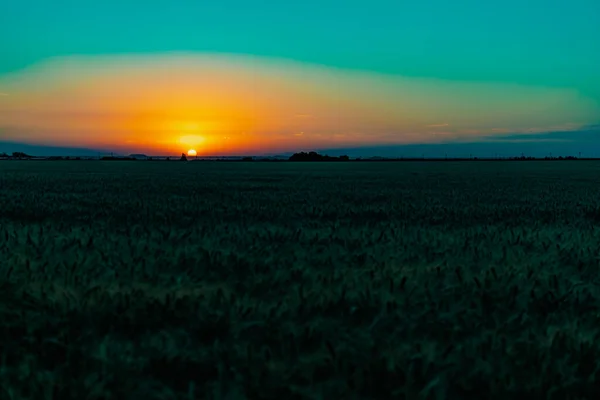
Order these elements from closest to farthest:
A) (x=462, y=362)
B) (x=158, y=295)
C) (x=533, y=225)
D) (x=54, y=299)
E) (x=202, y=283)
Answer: (x=462, y=362), (x=54, y=299), (x=158, y=295), (x=202, y=283), (x=533, y=225)

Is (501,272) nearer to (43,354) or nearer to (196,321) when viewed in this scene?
(196,321)

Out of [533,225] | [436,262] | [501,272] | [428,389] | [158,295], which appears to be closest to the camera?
[428,389]

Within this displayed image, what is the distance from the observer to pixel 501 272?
716 cm

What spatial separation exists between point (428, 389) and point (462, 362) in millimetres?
646

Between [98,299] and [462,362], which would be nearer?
[462,362]

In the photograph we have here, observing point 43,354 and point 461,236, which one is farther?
point 461,236

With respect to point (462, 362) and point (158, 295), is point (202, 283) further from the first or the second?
point (462, 362)

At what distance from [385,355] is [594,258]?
5813mm

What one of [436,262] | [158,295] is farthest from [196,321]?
[436,262]

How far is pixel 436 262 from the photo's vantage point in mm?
8016

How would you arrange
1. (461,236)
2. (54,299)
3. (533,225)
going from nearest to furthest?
(54,299)
(461,236)
(533,225)

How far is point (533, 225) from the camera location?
45.3 ft

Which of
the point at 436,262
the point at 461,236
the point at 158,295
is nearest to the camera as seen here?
the point at 158,295

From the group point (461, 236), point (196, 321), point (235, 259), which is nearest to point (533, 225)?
point (461, 236)
